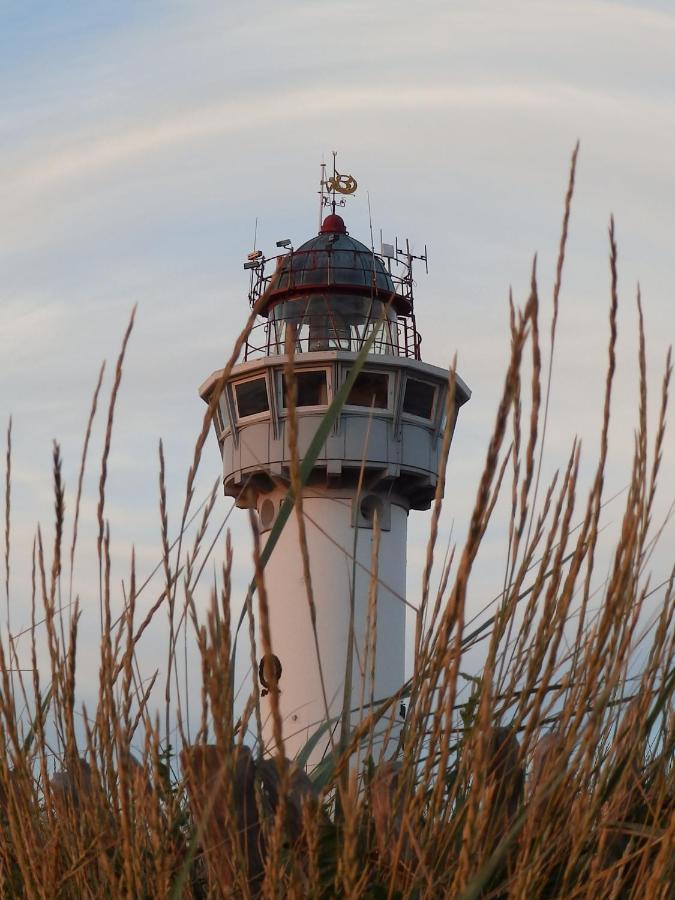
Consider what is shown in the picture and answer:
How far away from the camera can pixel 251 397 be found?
1503cm

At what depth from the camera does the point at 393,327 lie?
15.0 m

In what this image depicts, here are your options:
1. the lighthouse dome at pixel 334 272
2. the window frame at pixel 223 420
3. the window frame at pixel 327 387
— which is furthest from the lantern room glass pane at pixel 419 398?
the window frame at pixel 223 420

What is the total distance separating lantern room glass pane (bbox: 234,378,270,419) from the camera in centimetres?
1488

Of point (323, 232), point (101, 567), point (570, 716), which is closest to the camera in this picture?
point (570, 716)

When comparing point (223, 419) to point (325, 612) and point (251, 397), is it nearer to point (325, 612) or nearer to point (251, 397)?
point (251, 397)

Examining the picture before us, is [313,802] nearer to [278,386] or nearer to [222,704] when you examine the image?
[222,704]

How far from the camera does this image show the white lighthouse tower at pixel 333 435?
13789mm

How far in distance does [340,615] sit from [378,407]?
2.60m

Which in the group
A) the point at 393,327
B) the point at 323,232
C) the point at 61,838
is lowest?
the point at 61,838

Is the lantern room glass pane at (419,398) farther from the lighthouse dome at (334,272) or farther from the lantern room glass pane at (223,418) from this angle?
the lantern room glass pane at (223,418)

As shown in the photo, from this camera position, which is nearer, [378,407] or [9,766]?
[9,766]

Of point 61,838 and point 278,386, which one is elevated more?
point 278,386

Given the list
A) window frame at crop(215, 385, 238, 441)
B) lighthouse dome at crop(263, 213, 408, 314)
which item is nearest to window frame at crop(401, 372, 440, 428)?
lighthouse dome at crop(263, 213, 408, 314)

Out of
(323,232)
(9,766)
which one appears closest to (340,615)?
(323,232)
